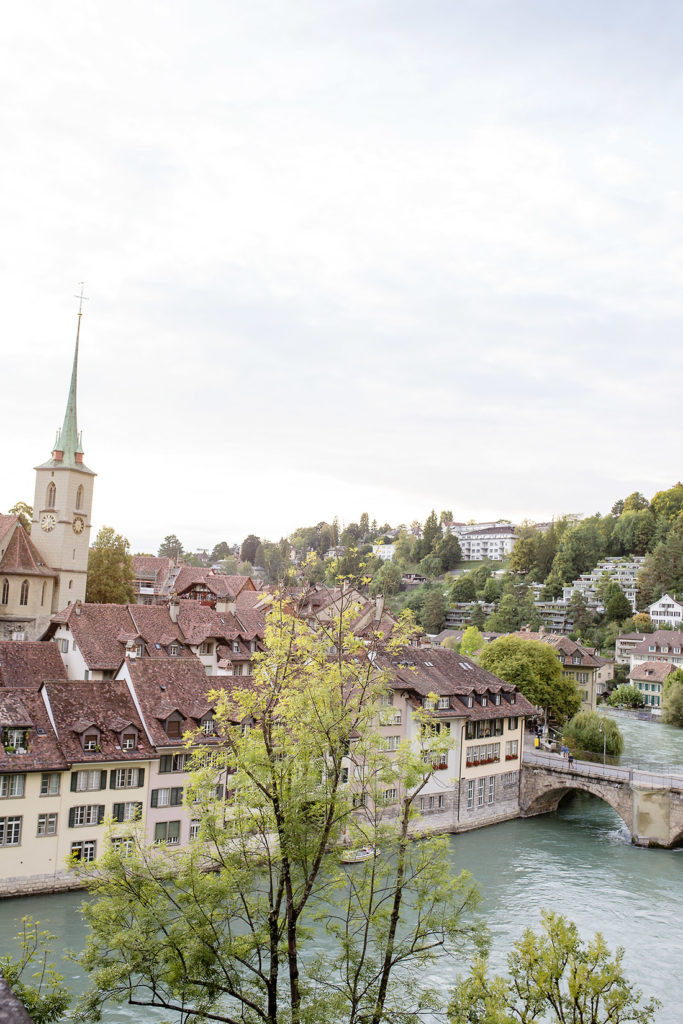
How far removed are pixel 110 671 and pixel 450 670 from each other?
59.1 feet

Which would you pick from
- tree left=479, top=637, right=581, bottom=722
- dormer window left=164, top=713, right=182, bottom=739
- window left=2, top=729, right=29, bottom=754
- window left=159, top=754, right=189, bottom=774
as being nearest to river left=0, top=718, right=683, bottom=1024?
window left=2, top=729, right=29, bottom=754

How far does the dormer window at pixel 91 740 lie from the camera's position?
31.1 meters

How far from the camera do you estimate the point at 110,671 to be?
39688 millimetres

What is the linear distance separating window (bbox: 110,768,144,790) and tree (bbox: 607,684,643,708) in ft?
272

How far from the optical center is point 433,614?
145625 millimetres

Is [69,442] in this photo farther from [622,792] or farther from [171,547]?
[171,547]

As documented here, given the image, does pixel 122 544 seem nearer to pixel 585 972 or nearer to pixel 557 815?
pixel 557 815

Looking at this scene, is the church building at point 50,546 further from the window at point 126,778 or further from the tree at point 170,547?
the tree at point 170,547

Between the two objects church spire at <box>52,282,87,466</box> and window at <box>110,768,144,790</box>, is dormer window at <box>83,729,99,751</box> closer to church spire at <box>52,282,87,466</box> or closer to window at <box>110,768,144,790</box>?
window at <box>110,768,144,790</box>

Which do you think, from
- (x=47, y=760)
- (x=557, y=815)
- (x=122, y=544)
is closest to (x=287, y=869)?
(x=47, y=760)

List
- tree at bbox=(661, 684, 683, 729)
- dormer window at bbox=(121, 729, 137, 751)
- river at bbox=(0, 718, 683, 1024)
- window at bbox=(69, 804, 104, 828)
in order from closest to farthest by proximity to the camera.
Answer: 1. river at bbox=(0, 718, 683, 1024)
2. window at bbox=(69, 804, 104, 828)
3. dormer window at bbox=(121, 729, 137, 751)
4. tree at bbox=(661, 684, 683, 729)

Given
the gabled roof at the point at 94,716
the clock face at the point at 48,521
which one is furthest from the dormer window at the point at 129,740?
the clock face at the point at 48,521

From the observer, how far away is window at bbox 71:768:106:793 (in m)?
30.3

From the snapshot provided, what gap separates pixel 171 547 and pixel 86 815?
494ft
